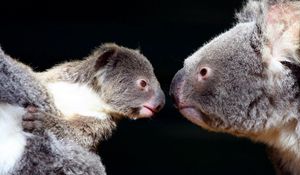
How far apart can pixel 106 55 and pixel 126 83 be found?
145 mm

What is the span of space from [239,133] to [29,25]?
4.54ft

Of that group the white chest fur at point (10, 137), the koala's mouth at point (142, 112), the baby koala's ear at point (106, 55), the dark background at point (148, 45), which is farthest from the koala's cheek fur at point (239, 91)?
the dark background at point (148, 45)

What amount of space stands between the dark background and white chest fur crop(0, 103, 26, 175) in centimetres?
120

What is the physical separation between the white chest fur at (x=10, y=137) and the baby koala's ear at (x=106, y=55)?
618 mm

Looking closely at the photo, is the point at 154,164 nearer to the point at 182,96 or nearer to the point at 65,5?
the point at 65,5

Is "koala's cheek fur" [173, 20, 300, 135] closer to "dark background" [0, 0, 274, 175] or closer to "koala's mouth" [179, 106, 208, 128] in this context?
"koala's mouth" [179, 106, 208, 128]

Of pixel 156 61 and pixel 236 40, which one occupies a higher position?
pixel 236 40

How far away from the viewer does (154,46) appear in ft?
11.8

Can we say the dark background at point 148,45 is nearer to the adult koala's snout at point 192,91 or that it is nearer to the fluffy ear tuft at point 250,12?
the fluffy ear tuft at point 250,12

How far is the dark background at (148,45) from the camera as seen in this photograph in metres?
3.46

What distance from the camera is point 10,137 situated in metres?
2.25

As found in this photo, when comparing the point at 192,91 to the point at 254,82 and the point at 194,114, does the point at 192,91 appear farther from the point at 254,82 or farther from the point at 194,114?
the point at 254,82

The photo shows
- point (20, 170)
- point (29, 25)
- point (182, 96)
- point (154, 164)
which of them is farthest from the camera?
point (154, 164)

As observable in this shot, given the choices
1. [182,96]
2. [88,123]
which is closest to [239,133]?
[182,96]
